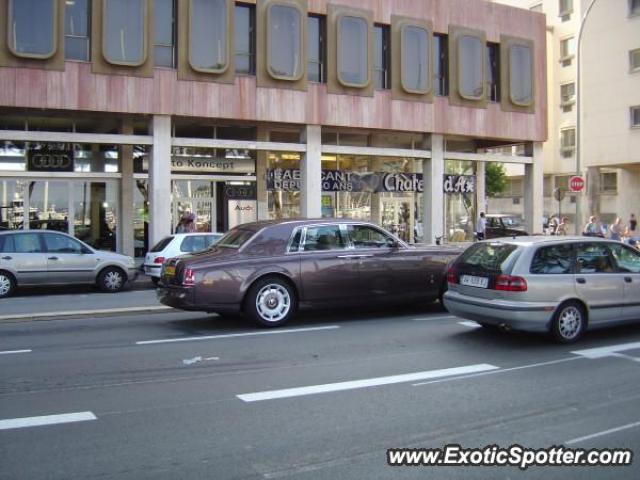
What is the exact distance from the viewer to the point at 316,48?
22.0 meters

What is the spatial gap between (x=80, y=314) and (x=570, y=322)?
775 cm

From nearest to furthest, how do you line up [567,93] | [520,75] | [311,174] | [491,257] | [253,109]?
[491,257] → [253,109] → [311,174] → [520,75] → [567,93]

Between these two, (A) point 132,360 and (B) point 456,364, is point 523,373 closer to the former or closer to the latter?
(B) point 456,364

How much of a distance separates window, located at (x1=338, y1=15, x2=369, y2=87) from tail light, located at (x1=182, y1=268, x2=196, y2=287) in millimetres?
13884

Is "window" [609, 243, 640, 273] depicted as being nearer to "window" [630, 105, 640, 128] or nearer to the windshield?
the windshield

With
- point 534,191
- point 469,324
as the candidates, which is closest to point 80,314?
point 469,324

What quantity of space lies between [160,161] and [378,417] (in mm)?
15572

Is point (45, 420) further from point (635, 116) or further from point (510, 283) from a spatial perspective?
point (635, 116)

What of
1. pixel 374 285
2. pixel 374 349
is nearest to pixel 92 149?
pixel 374 285

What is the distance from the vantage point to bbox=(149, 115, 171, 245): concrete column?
64.2 feet

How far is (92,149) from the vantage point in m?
22.3

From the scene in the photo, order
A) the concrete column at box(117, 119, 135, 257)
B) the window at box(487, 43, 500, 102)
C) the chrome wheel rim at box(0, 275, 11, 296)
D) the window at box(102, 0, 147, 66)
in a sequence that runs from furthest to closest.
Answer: the window at box(487, 43, 500, 102), the concrete column at box(117, 119, 135, 257), the window at box(102, 0, 147, 66), the chrome wheel rim at box(0, 275, 11, 296)

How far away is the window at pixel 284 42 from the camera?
20766 mm

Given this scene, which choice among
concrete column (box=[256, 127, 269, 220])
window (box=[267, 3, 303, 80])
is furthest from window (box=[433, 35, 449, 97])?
concrete column (box=[256, 127, 269, 220])
